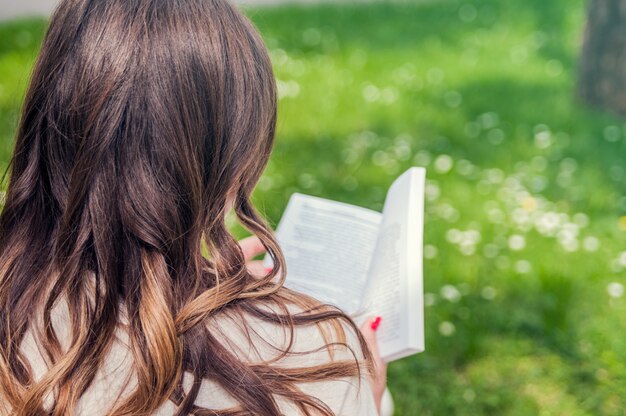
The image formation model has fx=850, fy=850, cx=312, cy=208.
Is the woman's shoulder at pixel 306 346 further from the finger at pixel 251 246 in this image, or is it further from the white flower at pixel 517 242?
the white flower at pixel 517 242

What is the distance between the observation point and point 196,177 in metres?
1.12

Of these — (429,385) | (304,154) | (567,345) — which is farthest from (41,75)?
(304,154)

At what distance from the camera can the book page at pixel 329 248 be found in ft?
5.24

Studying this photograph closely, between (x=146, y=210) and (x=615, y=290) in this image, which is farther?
(x=615, y=290)

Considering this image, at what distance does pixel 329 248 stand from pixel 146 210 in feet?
2.02

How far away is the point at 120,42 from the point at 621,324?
67.1 inches

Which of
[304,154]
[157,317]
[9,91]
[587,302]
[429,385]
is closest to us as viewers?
[157,317]

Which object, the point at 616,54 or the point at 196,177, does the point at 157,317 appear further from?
the point at 616,54

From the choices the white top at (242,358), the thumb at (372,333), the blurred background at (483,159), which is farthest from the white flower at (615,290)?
the white top at (242,358)

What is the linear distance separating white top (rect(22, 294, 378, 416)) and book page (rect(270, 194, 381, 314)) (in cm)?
42

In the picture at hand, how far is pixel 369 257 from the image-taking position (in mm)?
1604

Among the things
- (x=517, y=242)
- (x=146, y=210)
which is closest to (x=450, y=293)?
(x=517, y=242)

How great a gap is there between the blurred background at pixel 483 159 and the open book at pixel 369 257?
58 centimetres

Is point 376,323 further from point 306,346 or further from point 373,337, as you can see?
point 306,346
